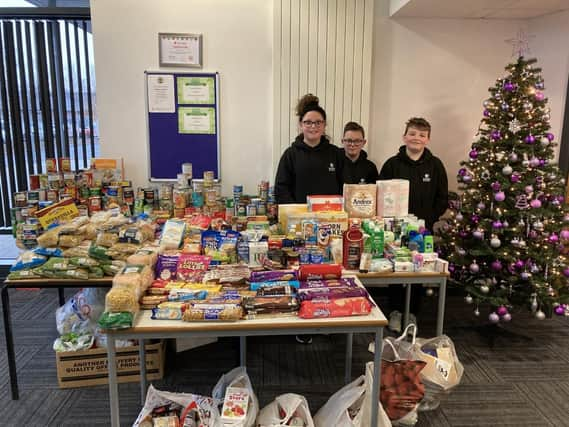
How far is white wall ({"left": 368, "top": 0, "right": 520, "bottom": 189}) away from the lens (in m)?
3.77

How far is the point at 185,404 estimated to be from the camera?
2002 millimetres

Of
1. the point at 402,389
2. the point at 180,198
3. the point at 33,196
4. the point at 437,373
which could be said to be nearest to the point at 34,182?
the point at 33,196

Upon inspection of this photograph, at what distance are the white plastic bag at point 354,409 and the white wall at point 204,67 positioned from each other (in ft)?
7.34

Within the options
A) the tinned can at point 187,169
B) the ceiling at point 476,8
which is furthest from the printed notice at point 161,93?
the ceiling at point 476,8

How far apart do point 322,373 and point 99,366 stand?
1.32 m

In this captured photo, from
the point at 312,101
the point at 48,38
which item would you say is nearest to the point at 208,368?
the point at 312,101

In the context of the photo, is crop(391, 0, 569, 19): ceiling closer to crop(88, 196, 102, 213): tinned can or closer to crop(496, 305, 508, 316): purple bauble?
crop(496, 305, 508, 316): purple bauble

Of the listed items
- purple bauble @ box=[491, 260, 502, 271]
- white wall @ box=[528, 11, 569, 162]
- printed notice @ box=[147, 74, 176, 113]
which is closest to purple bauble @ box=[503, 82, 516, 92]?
white wall @ box=[528, 11, 569, 162]

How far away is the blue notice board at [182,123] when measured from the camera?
3.69 meters

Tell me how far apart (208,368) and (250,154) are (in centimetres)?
186

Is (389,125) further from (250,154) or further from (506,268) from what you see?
(506,268)

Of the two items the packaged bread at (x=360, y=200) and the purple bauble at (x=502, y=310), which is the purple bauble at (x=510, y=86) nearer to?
the packaged bread at (x=360, y=200)

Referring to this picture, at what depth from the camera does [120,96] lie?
12.2 ft

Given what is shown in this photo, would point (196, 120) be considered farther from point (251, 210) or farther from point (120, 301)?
point (120, 301)
